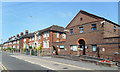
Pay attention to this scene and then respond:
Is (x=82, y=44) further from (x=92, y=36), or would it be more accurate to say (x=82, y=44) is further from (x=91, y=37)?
(x=92, y=36)

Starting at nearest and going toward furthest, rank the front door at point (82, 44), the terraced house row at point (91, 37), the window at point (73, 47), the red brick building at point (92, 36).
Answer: the terraced house row at point (91, 37) < the red brick building at point (92, 36) < the front door at point (82, 44) < the window at point (73, 47)

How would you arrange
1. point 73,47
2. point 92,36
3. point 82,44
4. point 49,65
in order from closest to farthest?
point 49,65 → point 92,36 → point 82,44 → point 73,47

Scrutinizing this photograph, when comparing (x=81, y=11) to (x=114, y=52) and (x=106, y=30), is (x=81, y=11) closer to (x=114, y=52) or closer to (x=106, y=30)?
(x=106, y=30)

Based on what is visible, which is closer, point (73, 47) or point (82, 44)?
point (82, 44)

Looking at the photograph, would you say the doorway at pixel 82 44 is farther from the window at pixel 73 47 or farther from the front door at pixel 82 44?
the window at pixel 73 47

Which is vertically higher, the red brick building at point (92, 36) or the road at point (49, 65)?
the red brick building at point (92, 36)

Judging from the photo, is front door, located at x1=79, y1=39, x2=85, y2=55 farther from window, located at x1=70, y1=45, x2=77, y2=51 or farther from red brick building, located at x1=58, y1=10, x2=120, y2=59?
window, located at x1=70, y1=45, x2=77, y2=51

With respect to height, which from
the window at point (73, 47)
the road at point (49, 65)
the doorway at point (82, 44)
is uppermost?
the doorway at point (82, 44)

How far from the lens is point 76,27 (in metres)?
28.1

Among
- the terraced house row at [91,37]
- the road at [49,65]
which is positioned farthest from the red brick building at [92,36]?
the road at [49,65]

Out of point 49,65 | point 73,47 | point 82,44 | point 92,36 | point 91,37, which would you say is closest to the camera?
point 49,65

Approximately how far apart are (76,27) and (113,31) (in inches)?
328

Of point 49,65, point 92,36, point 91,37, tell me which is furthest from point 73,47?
point 49,65

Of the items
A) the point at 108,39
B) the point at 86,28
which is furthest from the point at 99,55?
the point at 86,28
